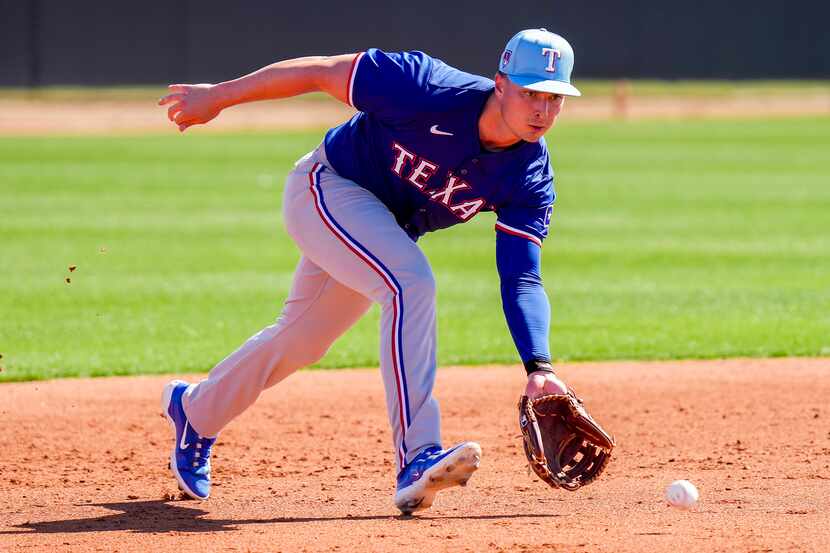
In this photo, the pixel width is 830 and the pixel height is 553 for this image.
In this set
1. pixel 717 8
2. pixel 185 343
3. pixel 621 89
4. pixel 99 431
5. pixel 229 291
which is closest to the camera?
pixel 99 431

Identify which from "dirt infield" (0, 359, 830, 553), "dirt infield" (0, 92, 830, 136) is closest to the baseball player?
"dirt infield" (0, 359, 830, 553)

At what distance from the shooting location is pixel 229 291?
9.17 m

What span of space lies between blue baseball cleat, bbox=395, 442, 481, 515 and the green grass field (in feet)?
10.1

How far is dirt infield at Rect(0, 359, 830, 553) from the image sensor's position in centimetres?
381

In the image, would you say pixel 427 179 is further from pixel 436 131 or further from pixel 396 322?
pixel 396 322

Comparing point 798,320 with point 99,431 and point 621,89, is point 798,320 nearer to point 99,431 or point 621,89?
point 99,431

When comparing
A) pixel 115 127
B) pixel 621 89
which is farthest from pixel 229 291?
pixel 621 89

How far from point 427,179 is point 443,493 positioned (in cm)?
122

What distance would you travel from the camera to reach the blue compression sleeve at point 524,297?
398cm

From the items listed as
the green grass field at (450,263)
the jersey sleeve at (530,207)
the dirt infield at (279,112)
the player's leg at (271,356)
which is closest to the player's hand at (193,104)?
the player's leg at (271,356)

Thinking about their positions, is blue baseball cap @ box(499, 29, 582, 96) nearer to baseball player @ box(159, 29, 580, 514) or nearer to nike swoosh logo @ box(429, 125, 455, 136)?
baseball player @ box(159, 29, 580, 514)

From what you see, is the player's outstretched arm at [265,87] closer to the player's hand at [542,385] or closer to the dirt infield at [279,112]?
the player's hand at [542,385]

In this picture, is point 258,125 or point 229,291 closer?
point 229,291

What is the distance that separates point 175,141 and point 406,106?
19613 millimetres
